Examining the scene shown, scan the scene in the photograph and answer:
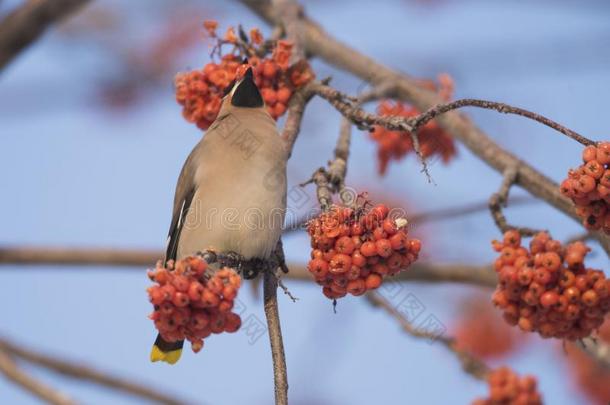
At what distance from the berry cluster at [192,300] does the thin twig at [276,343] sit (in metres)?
0.15

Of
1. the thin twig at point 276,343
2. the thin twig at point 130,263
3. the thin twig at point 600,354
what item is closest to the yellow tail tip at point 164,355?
the thin twig at point 276,343

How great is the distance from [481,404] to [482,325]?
10.2ft

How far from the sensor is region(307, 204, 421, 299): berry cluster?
265 cm

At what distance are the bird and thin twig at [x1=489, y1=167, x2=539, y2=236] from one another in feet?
2.70

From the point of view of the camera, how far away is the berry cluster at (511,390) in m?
3.84

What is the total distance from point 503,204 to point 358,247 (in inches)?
45.1

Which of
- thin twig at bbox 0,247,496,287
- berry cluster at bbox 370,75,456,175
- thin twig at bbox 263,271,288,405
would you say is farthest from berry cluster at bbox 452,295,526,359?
thin twig at bbox 263,271,288,405

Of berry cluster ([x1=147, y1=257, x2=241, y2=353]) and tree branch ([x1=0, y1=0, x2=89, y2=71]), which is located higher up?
tree branch ([x1=0, y1=0, x2=89, y2=71])

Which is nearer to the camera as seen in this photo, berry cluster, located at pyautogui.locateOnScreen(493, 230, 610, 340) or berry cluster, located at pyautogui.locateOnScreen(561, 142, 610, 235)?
berry cluster, located at pyautogui.locateOnScreen(561, 142, 610, 235)

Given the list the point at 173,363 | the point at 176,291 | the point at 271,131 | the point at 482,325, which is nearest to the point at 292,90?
the point at 271,131

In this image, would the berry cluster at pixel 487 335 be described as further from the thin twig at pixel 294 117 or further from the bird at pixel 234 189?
the thin twig at pixel 294 117

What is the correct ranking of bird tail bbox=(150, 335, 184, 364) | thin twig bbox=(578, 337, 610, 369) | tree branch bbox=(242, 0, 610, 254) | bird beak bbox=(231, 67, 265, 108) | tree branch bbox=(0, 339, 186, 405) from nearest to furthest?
bird tail bbox=(150, 335, 184, 364), bird beak bbox=(231, 67, 265, 108), tree branch bbox=(242, 0, 610, 254), thin twig bbox=(578, 337, 610, 369), tree branch bbox=(0, 339, 186, 405)

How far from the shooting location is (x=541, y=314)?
294cm

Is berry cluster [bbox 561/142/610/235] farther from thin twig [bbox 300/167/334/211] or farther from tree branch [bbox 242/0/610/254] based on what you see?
tree branch [bbox 242/0/610/254]
